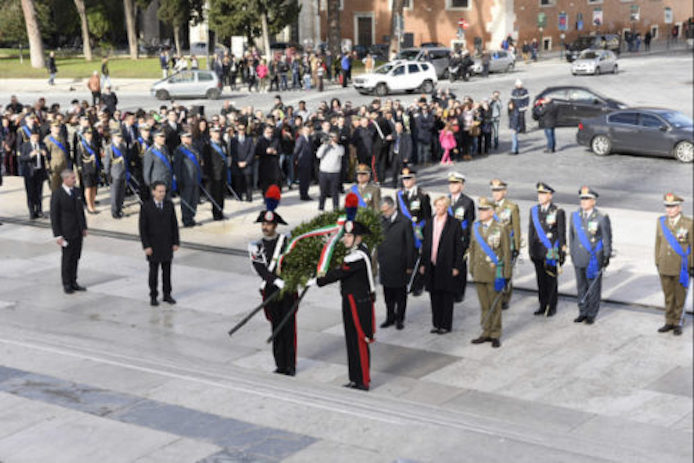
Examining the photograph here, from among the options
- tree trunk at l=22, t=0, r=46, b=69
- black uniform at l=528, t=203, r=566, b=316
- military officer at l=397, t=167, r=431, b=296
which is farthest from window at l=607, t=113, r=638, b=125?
tree trunk at l=22, t=0, r=46, b=69

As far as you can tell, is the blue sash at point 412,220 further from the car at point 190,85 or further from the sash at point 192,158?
the car at point 190,85

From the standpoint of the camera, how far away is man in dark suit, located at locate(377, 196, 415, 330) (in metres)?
10.6

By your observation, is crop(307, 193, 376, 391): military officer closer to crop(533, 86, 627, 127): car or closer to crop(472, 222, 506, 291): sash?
crop(472, 222, 506, 291): sash

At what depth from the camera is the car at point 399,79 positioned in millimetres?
41594

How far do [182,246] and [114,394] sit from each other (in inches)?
308

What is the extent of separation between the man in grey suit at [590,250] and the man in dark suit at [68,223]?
225 inches

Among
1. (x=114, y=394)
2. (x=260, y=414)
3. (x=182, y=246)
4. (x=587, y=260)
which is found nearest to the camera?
A: (x=260, y=414)

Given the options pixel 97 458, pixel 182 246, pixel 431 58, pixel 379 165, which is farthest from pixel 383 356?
pixel 431 58

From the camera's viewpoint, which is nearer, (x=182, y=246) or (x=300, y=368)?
(x=300, y=368)

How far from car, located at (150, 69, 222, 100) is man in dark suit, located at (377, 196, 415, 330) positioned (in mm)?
30915

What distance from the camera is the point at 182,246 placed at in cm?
1538

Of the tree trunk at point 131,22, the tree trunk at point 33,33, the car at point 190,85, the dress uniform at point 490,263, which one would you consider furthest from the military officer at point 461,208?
the tree trunk at point 131,22

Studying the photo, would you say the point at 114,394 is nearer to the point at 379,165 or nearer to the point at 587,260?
the point at 587,260

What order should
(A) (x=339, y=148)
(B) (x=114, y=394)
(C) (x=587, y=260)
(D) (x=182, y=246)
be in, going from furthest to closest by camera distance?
(A) (x=339, y=148)
(D) (x=182, y=246)
(C) (x=587, y=260)
(B) (x=114, y=394)
